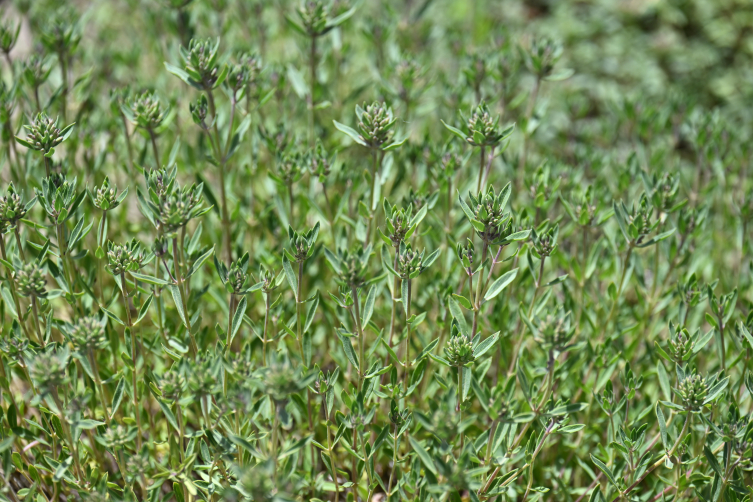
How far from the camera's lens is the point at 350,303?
6.32 ft

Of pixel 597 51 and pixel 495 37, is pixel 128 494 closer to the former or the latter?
pixel 495 37

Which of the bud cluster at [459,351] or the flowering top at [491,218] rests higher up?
the flowering top at [491,218]

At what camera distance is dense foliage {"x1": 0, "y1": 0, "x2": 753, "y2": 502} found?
6.06ft

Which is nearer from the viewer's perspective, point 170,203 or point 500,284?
point 170,203

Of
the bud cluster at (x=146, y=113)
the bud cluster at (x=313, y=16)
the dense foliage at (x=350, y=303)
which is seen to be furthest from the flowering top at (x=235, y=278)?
the bud cluster at (x=313, y=16)

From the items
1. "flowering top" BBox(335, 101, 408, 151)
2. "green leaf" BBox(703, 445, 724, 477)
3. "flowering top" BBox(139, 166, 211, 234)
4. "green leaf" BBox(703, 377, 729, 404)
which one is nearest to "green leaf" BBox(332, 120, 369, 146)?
"flowering top" BBox(335, 101, 408, 151)

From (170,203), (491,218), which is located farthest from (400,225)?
(170,203)

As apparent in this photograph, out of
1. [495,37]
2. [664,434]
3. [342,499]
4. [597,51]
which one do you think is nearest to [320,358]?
[342,499]

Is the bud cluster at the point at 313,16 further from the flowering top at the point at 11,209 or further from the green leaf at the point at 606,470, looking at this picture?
the green leaf at the point at 606,470

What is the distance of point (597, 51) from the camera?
19.1ft

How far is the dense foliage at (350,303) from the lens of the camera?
185 centimetres

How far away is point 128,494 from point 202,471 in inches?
9.9

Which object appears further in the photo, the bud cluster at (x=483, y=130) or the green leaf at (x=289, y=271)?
the bud cluster at (x=483, y=130)

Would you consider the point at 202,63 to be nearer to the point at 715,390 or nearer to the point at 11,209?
the point at 11,209
